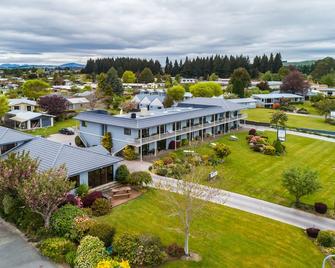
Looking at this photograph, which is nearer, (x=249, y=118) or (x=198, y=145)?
(x=198, y=145)

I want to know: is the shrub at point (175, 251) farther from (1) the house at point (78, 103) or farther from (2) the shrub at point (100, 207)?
(1) the house at point (78, 103)

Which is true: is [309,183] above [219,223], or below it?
above

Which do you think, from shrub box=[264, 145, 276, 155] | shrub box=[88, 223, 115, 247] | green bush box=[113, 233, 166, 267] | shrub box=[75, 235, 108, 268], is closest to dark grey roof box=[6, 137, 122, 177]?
shrub box=[88, 223, 115, 247]

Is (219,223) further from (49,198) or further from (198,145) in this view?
(198,145)

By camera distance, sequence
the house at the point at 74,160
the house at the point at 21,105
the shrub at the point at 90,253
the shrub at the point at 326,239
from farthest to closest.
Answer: the house at the point at 21,105 → the house at the point at 74,160 → the shrub at the point at 326,239 → the shrub at the point at 90,253

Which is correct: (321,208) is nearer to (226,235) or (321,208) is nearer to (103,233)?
(226,235)

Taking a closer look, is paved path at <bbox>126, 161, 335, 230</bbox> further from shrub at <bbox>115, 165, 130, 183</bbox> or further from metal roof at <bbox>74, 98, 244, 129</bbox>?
metal roof at <bbox>74, 98, 244, 129</bbox>

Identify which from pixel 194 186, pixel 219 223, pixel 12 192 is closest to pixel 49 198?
pixel 12 192

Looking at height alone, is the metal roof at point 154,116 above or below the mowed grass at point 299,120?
above

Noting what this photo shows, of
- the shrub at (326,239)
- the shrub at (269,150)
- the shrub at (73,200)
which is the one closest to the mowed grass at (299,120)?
the shrub at (269,150)
